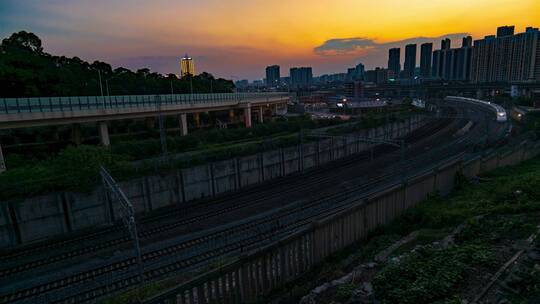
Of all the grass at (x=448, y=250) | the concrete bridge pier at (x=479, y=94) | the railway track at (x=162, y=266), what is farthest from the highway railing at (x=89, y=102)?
the concrete bridge pier at (x=479, y=94)

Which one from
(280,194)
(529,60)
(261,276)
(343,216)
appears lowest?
(280,194)

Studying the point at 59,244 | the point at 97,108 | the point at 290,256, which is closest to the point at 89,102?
the point at 97,108

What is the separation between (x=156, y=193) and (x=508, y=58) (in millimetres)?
184730

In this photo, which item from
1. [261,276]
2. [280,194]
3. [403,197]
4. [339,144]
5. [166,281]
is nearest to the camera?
[261,276]

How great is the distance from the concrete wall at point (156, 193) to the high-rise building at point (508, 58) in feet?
499

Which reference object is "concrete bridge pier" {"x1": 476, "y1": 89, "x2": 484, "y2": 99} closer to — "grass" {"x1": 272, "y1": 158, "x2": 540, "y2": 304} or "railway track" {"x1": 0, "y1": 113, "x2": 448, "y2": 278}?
"grass" {"x1": 272, "y1": 158, "x2": 540, "y2": 304}

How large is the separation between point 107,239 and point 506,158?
42.5 meters

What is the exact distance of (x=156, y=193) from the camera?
27297 millimetres

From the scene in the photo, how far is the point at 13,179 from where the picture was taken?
2411cm

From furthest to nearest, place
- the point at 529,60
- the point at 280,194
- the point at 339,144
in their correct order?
the point at 529,60 < the point at 339,144 < the point at 280,194

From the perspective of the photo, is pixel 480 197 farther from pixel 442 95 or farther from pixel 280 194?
pixel 442 95

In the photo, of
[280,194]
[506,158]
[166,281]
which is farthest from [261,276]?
[506,158]

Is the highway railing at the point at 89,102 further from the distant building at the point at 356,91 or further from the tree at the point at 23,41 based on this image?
the distant building at the point at 356,91

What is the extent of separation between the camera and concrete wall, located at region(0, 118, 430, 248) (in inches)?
838
